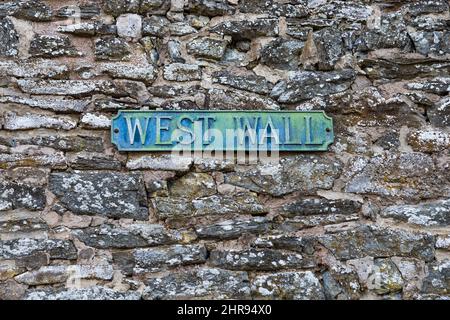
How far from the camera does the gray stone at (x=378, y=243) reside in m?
2.71

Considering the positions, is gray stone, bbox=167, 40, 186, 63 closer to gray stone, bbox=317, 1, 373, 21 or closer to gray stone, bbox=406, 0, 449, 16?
gray stone, bbox=317, 1, 373, 21

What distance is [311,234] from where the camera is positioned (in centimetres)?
274

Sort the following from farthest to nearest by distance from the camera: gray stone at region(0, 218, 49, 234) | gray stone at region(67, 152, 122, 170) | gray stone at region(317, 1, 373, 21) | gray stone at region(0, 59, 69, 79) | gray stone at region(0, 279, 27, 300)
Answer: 1. gray stone at region(317, 1, 373, 21)
2. gray stone at region(0, 59, 69, 79)
3. gray stone at region(67, 152, 122, 170)
4. gray stone at region(0, 218, 49, 234)
5. gray stone at region(0, 279, 27, 300)

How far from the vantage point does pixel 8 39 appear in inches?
117

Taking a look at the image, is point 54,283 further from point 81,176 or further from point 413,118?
point 413,118

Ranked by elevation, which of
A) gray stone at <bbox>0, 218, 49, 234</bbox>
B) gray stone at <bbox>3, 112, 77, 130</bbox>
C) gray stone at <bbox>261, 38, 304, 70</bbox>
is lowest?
gray stone at <bbox>0, 218, 49, 234</bbox>

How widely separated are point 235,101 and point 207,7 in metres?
0.49

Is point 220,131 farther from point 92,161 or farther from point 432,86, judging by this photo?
point 432,86

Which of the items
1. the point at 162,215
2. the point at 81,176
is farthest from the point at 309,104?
the point at 81,176

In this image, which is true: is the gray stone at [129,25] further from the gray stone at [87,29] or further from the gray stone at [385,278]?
the gray stone at [385,278]

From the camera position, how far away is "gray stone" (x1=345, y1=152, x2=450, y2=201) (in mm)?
2836

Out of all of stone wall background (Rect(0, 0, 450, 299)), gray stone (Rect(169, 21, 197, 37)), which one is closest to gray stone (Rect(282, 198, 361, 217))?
stone wall background (Rect(0, 0, 450, 299))

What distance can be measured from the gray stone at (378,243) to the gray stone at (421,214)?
58 mm

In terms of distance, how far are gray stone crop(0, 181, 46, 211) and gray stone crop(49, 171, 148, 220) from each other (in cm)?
7
